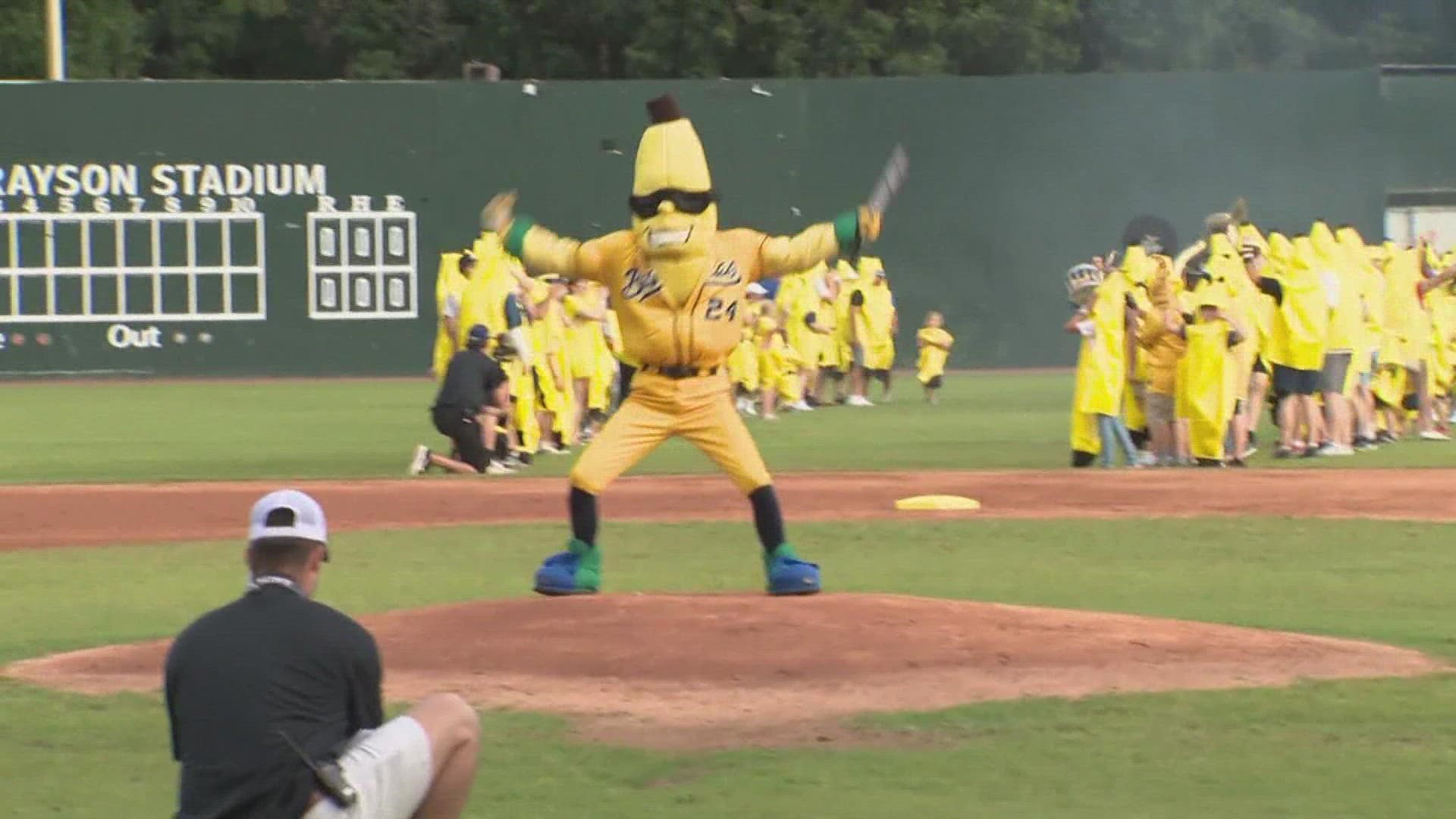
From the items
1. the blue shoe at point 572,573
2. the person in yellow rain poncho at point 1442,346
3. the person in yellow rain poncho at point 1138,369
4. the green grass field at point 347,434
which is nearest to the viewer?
the blue shoe at point 572,573

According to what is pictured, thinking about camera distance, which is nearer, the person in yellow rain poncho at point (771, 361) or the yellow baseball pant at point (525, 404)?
the yellow baseball pant at point (525, 404)

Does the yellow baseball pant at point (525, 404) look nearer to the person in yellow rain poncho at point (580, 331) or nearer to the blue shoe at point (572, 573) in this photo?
the person in yellow rain poncho at point (580, 331)

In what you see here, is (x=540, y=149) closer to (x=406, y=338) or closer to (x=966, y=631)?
(x=406, y=338)

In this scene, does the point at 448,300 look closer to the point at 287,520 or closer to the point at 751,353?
the point at 751,353

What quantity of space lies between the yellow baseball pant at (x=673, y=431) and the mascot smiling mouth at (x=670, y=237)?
2.11 ft

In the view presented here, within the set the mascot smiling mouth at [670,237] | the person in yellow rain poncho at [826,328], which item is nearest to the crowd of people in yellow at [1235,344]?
the person in yellow rain poncho at [826,328]

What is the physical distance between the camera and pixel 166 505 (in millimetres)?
19141

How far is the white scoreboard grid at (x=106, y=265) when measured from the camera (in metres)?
37.9

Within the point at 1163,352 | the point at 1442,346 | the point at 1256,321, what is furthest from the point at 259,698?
the point at 1442,346

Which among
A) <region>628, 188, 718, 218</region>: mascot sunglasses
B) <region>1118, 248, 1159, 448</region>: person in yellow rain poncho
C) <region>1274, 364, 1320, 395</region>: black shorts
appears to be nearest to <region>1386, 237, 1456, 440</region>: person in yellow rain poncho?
<region>1274, 364, 1320, 395</region>: black shorts

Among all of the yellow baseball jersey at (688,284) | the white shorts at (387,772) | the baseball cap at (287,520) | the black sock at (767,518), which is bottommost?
the white shorts at (387,772)

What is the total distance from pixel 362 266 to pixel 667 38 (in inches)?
552

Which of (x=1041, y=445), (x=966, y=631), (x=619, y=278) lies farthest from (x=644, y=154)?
(x=1041, y=445)

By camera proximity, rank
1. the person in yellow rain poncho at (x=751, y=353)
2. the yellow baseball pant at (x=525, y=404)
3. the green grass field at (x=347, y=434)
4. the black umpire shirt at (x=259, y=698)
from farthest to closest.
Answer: the person in yellow rain poncho at (x=751, y=353) → the yellow baseball pant at (x=525, y=404) → the green grass field at (x=347, y=434) → the black umpire shirt at (x=259, y=698)
